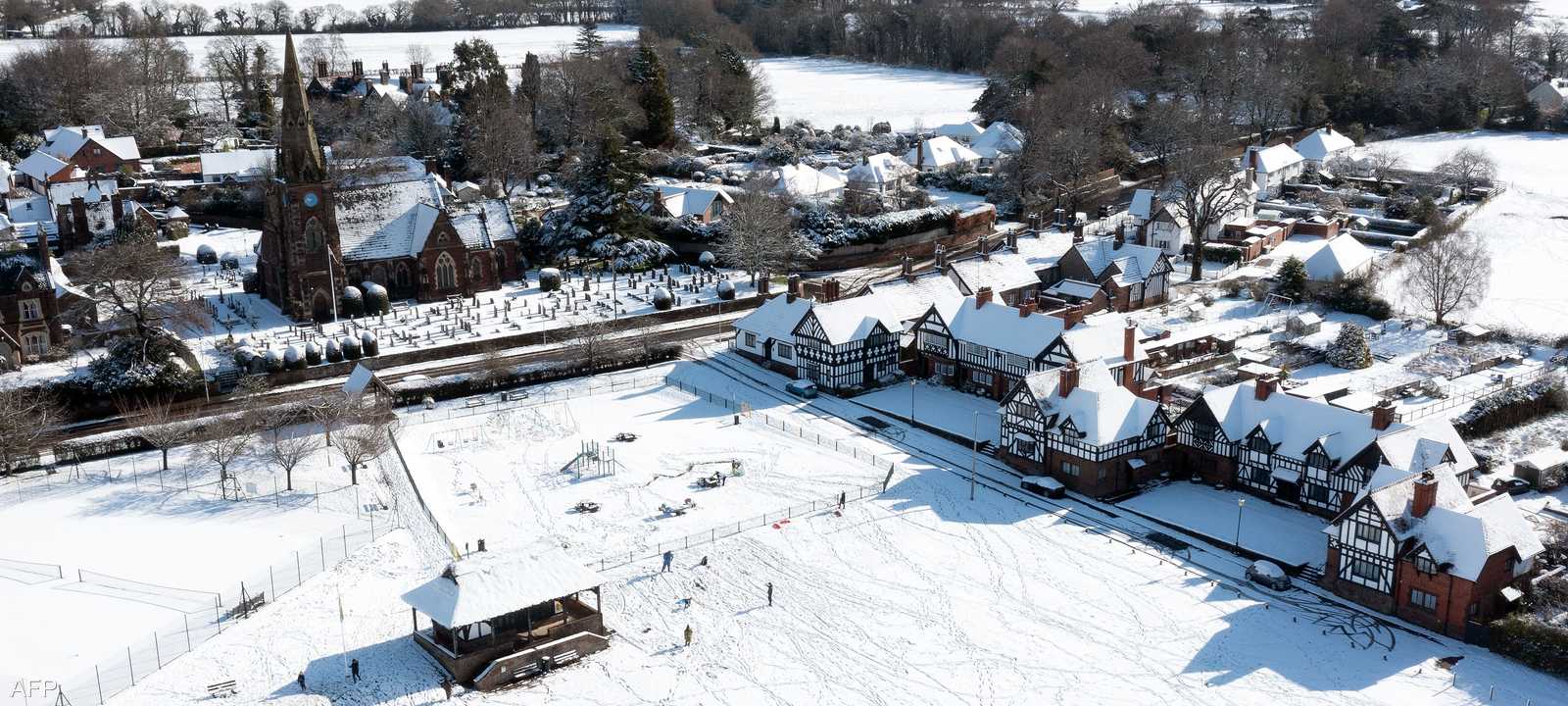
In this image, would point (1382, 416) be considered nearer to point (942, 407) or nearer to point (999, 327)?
point (999, 327)

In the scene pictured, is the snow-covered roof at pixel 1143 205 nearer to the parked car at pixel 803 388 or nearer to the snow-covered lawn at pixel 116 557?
the parked car at pixel 803 388

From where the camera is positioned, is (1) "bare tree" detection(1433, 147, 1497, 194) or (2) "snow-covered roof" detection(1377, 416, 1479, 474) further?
(1) "bare tree" detection(1433, 147, 1497, 194)

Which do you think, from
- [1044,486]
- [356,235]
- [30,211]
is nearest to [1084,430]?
[1044,486]

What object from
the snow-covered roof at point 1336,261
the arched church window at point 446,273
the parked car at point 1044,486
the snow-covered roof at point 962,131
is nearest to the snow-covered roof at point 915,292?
the parked car at point 1044,486

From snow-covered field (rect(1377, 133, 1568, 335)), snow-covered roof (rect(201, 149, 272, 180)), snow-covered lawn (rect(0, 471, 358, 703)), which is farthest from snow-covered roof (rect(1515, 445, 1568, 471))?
snow-covered roof (rect(201, 149, 272, 180))

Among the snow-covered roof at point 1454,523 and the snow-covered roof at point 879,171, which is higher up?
the snow-covered roof at point 879,171

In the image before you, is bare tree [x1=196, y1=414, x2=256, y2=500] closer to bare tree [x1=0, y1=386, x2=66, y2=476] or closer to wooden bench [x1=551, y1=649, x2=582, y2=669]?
bare tree [x1=0, y1=386, x2=66, y2=476]

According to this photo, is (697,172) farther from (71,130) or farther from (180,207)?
(71,130)
